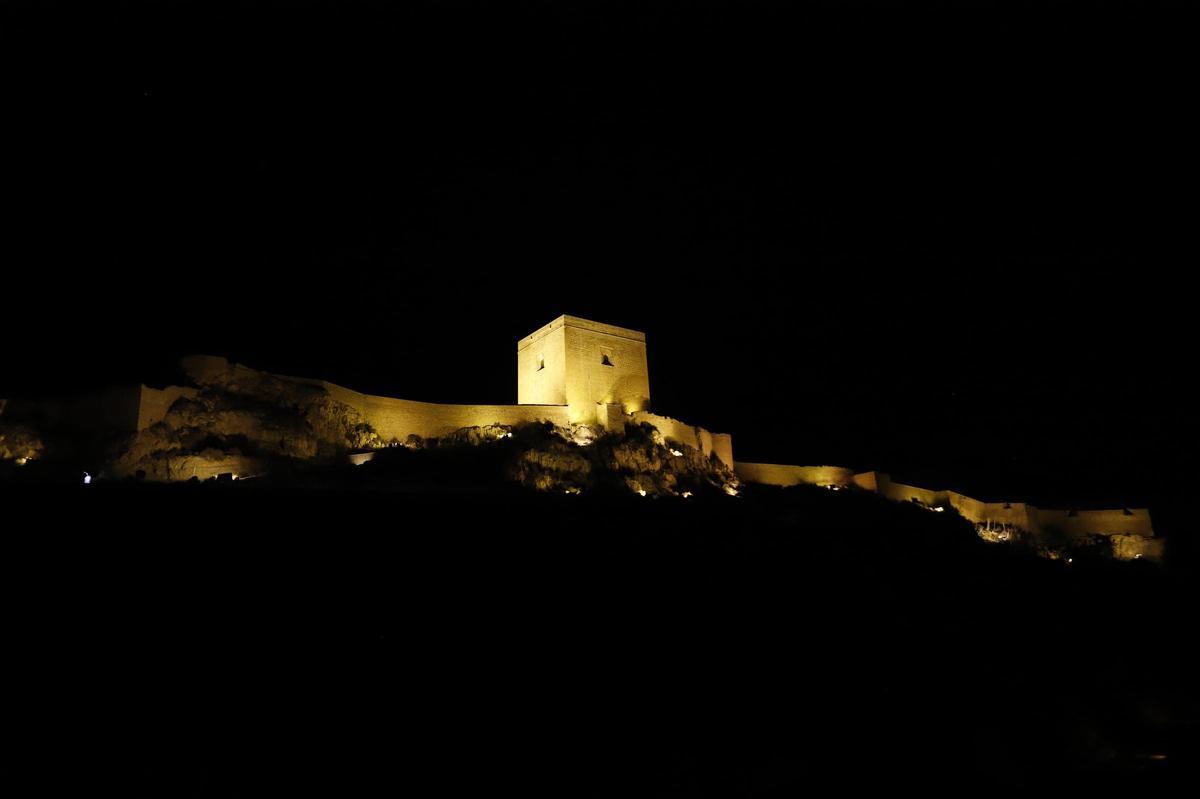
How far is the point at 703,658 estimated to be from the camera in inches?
413

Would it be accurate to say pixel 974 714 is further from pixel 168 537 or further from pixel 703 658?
pixel 168 537

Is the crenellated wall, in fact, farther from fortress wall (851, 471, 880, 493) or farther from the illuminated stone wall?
the illuminated stone wall

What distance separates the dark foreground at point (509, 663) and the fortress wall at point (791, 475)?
52.9ft

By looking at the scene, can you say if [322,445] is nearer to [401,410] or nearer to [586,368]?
[401,410]

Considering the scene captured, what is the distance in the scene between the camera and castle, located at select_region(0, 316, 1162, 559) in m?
26.6

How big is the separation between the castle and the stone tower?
0.16 feet

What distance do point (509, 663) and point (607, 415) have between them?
72.1 feet

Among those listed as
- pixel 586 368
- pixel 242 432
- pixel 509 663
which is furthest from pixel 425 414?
pixel 509 663

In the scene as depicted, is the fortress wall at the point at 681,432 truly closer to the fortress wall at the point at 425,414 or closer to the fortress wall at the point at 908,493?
the fortress wall at the point at 425,414

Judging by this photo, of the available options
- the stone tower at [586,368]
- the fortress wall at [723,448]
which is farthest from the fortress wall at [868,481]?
the stone tower at [586,368]

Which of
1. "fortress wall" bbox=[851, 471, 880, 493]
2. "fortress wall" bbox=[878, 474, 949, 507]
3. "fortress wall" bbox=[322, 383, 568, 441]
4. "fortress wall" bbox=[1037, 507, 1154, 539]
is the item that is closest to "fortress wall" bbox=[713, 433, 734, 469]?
"fortress wall" bbox=[851, 471, 880, 493]

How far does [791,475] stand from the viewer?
113ft

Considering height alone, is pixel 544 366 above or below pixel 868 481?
above

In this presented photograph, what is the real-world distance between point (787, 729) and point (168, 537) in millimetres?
9395
